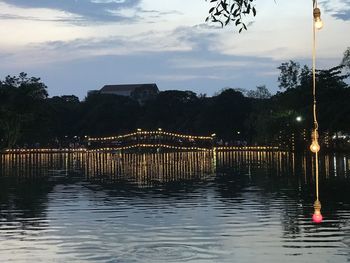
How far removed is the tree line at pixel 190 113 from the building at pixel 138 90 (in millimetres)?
16818

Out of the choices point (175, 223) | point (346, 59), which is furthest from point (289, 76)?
A: point (175, 223)

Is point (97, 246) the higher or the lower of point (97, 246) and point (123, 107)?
the lower

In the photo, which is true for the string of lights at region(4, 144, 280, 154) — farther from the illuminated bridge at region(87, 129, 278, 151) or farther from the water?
the water

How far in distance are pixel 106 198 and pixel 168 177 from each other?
10831mm

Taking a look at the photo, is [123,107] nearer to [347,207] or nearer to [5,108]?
[5,108]

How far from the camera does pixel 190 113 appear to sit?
11512 cm

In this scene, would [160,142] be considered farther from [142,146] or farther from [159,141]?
[142,146]

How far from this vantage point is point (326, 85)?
65.4 metres

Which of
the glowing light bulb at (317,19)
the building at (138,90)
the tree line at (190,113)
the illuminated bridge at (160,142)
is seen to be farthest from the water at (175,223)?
→ the building at (138,90)

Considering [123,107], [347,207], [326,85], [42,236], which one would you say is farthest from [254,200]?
[123,107]

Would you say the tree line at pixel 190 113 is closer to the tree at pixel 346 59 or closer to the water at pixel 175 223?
the tree at pixel 346 59

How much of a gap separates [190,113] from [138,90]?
4710cm

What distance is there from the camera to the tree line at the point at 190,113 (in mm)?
65562

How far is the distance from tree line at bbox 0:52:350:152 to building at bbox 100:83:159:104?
55.2ft
